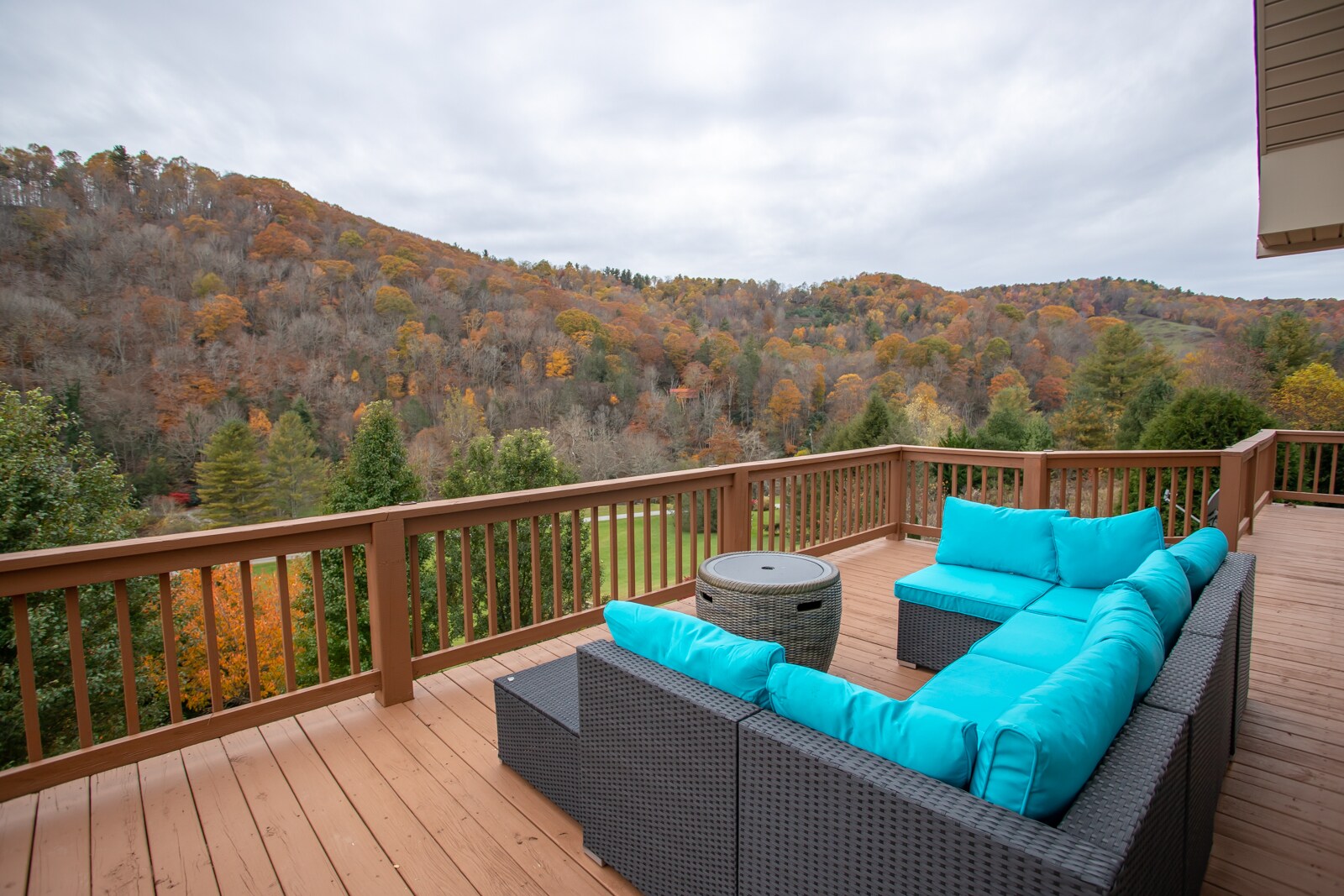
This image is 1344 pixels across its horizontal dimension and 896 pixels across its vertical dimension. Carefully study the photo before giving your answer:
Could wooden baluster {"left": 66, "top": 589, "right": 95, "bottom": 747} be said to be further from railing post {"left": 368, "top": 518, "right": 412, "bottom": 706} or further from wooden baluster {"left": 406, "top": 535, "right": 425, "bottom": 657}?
wooden baluster {"left": 406, "top": 535, "right": 425, "bottom": 657}

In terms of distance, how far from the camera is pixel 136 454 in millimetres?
20734

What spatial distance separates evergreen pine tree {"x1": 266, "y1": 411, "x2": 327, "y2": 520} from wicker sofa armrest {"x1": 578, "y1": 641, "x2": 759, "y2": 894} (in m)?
23.5

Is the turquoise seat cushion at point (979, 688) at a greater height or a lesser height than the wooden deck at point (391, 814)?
greater

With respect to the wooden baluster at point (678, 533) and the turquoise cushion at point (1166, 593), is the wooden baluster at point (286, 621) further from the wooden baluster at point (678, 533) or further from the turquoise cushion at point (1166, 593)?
the turquoise cushion at point (1166, 593)

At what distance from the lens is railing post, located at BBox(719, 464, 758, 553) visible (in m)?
4.32

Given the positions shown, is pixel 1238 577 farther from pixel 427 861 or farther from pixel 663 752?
pixel 427 861

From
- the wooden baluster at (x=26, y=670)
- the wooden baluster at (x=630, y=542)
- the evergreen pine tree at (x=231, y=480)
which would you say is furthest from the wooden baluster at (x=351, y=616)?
the evergreen pine tree at (x=231, y=480)

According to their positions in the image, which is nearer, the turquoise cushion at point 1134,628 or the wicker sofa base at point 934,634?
the turquoise cushion at point 1134,628

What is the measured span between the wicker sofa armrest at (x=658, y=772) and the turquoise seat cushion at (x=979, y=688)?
759 mm

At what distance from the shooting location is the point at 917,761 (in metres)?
1.17

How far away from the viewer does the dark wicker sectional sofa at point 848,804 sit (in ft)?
3.25

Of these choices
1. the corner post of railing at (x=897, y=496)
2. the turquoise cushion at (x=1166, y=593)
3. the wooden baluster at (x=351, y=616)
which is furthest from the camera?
the corner post of railing at (x=897, y=496)

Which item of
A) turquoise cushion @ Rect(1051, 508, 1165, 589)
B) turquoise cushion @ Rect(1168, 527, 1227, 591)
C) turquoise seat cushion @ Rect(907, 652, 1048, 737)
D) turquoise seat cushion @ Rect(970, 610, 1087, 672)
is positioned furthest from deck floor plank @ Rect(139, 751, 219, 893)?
turquoise cushion @ Rect(1051, 508, 1165, 589)

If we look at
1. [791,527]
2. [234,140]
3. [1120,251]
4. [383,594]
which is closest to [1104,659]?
[383,594]
